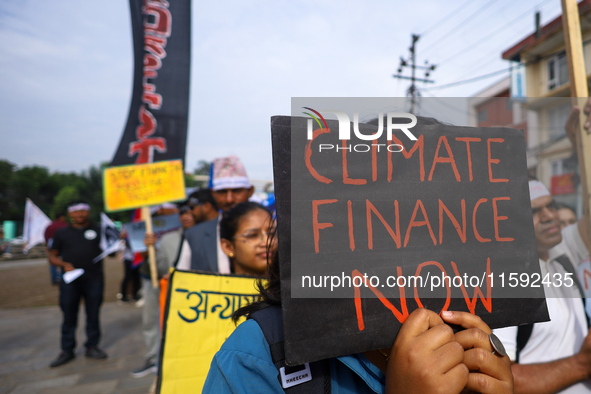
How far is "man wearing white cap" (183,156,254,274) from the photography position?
9.14ft

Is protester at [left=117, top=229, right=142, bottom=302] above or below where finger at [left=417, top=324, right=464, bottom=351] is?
below

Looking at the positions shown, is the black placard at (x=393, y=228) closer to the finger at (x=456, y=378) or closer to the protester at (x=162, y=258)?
the finger at (x=456, y=378)

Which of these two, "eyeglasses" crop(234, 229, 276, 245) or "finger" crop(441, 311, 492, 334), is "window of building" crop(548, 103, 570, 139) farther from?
"eyeglasses" crop(234, 229, 276, 245)

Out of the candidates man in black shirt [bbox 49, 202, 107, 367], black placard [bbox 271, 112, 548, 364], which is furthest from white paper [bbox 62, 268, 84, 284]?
black placard [bbox 271, 112, 548, 364]

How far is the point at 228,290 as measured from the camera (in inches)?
81.0

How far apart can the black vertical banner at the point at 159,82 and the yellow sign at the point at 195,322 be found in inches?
98.3

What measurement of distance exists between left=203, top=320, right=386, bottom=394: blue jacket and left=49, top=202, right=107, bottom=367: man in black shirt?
4548 mm

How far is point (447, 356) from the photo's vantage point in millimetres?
777

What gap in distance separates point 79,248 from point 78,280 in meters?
0.42

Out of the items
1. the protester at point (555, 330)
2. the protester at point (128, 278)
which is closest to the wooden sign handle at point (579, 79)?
the protester at point (555, 330)

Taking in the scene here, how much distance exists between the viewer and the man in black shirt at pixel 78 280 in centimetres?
449

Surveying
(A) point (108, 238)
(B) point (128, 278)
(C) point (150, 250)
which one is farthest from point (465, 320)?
(B) point (128, 278)

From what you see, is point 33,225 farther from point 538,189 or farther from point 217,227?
point 538,189

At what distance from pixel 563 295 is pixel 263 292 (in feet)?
4.53
